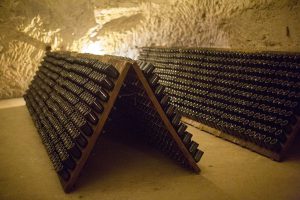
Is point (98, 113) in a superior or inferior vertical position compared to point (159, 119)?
inferior

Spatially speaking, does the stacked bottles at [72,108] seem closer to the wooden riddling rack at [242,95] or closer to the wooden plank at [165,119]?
the wooden plank at [165,119]

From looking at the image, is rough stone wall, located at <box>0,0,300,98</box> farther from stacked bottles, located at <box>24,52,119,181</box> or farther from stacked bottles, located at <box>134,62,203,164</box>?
stacked bottles, located at <box>24,52,119,181</box>

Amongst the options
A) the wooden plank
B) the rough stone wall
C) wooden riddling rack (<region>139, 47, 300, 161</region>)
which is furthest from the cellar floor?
the rough stone wall

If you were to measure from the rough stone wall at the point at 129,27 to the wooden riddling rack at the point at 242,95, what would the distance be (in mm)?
1203

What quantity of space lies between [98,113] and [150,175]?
83 cm

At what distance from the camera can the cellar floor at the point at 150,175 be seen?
2.43m

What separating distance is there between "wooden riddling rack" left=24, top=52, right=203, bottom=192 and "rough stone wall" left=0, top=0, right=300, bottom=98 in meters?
2.76

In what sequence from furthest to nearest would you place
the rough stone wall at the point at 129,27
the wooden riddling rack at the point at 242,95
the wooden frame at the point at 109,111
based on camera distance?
the rough stone wall at the point at 129,27 → the wooden riddling rack at the point at 242,95 → the wooden frame at the point at 109,111

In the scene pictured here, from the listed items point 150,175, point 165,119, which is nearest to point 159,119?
point 165,119

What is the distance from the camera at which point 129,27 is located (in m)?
8.40

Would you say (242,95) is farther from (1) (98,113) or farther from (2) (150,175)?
(1) (98,113)

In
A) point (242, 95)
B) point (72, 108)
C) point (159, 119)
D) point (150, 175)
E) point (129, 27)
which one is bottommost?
point (150, 175)

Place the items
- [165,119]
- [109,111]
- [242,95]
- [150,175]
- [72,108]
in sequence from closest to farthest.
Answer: [109,111] → [165,119] → [150,175] → [72,108] → [242,95]

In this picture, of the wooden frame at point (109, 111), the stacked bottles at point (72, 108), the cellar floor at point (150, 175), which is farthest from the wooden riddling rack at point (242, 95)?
the stacked bottles at point (72, 108)
